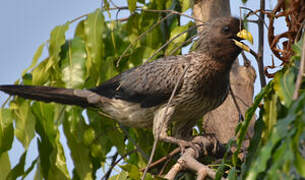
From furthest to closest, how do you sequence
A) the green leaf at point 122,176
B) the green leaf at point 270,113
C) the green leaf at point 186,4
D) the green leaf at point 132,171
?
the green leaf at point 186,4 < the green leaf at point 122,176 < the green leaf at point 132,171 < the green leaf at point 270,113

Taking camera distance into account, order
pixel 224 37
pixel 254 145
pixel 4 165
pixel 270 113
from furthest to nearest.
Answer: pixel 224 37
pixel 4 165
pixel 254 145
pixel 270 113

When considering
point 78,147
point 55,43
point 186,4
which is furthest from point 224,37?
point 78,147

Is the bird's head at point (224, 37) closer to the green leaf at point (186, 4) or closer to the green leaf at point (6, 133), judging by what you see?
the green leaf at point (186, 4)

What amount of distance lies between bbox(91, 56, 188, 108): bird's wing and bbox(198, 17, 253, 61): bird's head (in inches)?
10.5

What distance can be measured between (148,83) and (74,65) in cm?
71

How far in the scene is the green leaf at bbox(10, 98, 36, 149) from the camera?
140 inches

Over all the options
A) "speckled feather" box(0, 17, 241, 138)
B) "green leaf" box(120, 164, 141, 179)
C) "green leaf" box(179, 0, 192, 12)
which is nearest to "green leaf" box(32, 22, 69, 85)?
"speckled feather" box(0, 17, 241, 138)

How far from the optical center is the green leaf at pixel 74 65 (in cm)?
365

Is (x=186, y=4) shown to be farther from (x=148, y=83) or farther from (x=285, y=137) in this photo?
(x=285, y=137)

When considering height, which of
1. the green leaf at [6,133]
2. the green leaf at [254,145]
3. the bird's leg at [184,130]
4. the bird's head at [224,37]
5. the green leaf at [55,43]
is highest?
the green leaf at [55,43]

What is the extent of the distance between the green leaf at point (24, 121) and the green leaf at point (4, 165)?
20 centimetres

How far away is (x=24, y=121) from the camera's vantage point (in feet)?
11.9

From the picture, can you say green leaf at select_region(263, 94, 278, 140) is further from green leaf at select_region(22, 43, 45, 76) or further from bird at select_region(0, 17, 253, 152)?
green leaf at select_region(22, 43, 45, 76)

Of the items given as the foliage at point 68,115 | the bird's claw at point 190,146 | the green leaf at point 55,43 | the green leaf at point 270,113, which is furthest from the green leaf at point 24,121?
the green leaf at point 270,113
